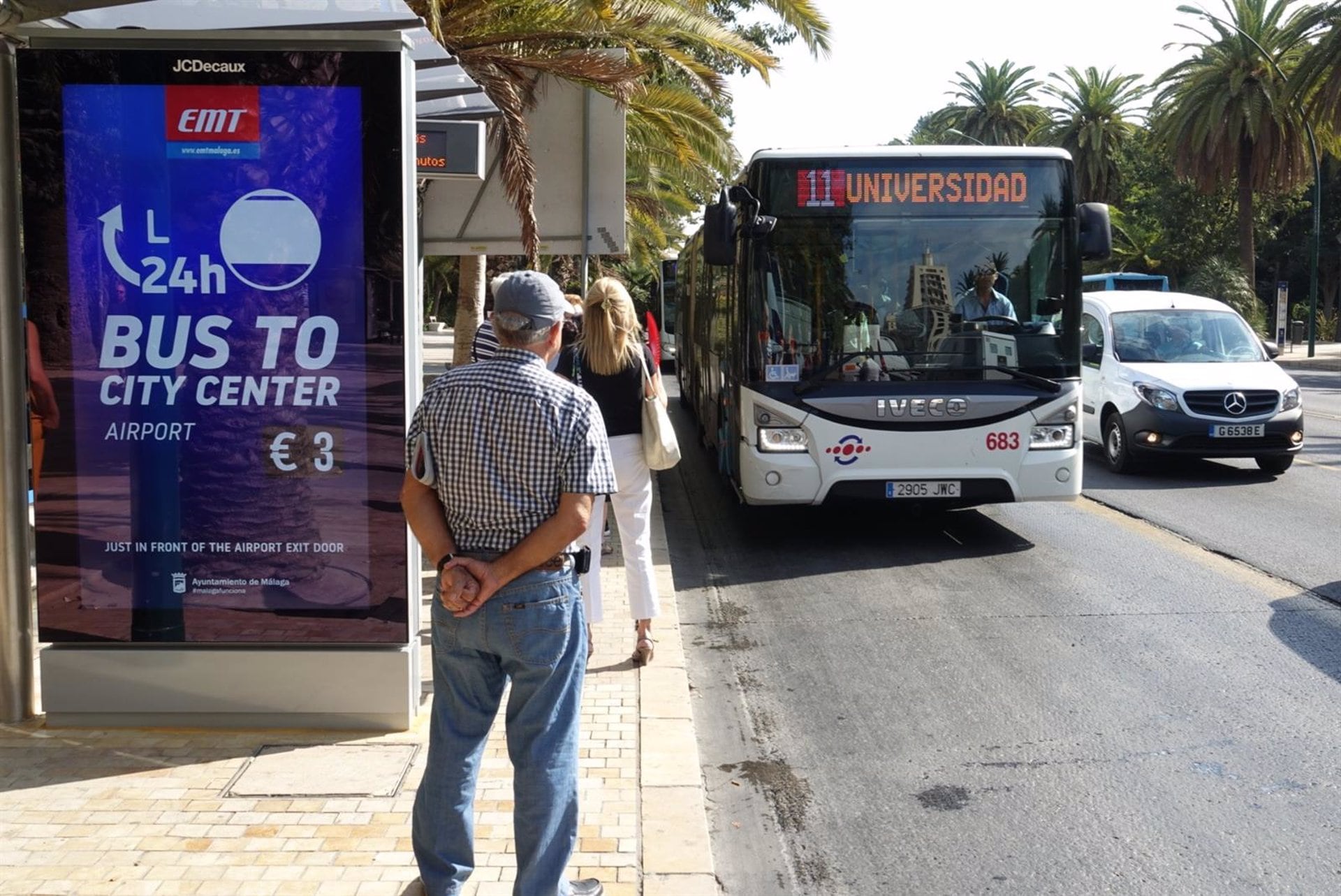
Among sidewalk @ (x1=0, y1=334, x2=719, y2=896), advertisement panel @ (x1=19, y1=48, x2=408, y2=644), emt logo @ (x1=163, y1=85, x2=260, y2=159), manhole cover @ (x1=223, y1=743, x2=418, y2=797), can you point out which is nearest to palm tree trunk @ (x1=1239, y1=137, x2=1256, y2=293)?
sidewalk @ (x1=0, y1=334, x2=719, y2=896)

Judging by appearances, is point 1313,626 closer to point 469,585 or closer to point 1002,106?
point 469,585

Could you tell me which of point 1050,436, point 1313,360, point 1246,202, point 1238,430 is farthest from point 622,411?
point 1246,202

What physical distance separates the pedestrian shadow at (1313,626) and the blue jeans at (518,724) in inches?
182

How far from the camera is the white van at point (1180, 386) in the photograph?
1388cm

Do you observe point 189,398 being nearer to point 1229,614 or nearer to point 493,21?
point 1229,614

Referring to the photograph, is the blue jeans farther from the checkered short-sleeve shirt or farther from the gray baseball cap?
the gray baseball cap

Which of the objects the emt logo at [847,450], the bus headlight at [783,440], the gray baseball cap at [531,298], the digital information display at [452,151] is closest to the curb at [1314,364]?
the emt logo at [847,450]

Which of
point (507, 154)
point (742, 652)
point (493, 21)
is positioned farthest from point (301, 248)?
point (493, 21)

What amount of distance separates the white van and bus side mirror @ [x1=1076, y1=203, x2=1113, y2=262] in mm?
3113

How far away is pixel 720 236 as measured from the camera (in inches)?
375

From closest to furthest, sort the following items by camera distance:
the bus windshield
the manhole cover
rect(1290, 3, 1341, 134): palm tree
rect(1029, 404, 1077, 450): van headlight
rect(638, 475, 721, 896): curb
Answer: rect(638, 475, 721, 896): curb
the manhole cover
the bus windshield
rect(1029, 404, 1077, 450): van headlight
rect(1290, 3, 1341, 134): palm tree

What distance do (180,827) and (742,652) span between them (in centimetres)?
365

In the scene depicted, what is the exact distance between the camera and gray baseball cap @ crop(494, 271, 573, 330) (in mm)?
3730

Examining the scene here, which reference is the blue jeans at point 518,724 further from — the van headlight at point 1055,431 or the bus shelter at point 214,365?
the van headlight at point 1055,431
